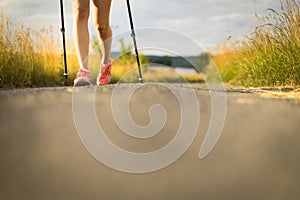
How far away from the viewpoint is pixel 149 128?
2.63 metres

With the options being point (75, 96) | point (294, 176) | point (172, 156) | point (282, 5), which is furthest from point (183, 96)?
point (282, 5)

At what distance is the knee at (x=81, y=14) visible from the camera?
3748 millimetres

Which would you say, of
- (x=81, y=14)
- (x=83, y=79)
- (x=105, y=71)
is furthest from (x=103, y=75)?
(x=81, y=14)

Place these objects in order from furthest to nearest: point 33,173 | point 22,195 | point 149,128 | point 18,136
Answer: point 149,128, point 18,136, point 33,173, point 22,195

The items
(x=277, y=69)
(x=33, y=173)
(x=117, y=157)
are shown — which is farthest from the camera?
(x=277, y=69)

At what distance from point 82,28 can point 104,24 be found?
0.23 m

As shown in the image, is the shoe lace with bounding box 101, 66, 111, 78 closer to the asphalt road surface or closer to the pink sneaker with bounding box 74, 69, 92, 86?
the pink sneaker with bounding box 74, 69, 92, 86

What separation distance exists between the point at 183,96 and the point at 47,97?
91 cm

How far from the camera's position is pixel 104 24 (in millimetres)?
3984

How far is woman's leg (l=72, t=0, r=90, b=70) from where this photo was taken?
3744mm

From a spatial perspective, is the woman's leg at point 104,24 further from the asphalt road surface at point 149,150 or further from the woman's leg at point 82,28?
the asphalt road surface at point 149,150

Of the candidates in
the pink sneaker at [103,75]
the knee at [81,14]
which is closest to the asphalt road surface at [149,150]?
the knee at [81,14]

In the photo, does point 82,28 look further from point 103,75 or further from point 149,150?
point 149,150

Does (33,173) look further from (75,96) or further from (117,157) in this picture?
(75,96)
